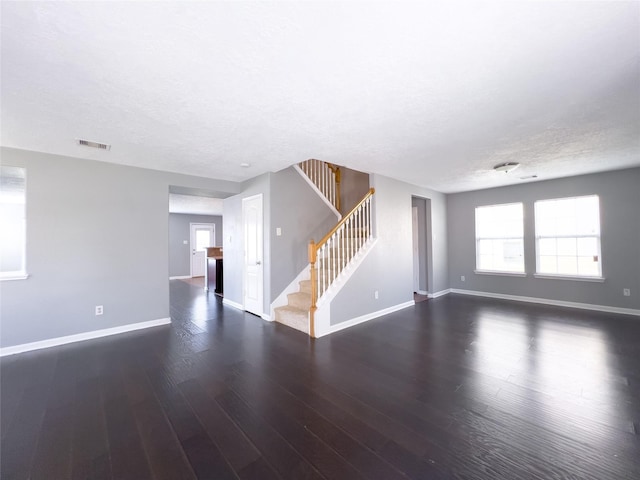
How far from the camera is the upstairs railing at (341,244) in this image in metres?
3.93

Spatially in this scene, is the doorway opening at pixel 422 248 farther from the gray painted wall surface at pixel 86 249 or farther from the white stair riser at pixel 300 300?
the gray painted wall surface at pixel 86 249

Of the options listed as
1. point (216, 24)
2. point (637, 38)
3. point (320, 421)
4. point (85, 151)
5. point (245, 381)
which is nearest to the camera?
point (216, 24)

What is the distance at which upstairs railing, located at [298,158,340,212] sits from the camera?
5035 mm

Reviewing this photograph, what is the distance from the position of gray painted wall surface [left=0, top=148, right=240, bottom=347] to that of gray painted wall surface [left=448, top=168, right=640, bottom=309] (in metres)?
6.56

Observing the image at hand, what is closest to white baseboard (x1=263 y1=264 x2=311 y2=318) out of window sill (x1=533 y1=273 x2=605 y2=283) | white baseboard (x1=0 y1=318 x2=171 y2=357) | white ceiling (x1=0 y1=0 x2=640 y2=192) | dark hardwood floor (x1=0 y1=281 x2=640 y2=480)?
dark hardwood floor (x1=0 y1=281 x2=640 y2=480)

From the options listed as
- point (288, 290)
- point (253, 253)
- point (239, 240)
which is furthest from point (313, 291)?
point (239, 240)

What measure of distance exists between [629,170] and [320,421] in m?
6.45

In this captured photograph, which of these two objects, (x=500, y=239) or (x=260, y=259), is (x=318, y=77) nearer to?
(x=260, y=259)

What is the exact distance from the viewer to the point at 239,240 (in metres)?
5.14

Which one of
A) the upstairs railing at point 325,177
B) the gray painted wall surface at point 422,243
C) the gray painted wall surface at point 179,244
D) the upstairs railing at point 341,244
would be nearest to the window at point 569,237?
the gray painted wall surface at point 422,243

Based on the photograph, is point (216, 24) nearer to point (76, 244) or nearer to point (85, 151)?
point (85, 151)

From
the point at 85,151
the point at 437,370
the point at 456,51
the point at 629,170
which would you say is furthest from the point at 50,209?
the point at 629,170

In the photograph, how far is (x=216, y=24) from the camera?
1451mm

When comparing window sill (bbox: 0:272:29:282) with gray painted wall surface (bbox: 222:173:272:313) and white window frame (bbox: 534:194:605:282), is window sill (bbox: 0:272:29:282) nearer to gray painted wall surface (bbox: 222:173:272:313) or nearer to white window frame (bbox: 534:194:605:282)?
gray painted wall surface (bbox: 222:173:272:313)
